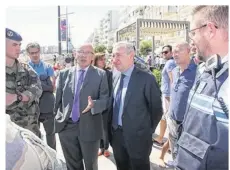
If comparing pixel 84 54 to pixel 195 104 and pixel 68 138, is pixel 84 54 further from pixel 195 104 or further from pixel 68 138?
pixel 195 104

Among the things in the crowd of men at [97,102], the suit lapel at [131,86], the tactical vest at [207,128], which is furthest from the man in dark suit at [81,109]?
the tactical vest at [207,128]

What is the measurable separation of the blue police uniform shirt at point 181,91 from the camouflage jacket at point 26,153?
6.22 feet

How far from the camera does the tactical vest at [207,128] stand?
49.4 inches

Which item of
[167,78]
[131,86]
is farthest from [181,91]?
[167,78]

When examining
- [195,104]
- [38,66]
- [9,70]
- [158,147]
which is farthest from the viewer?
[158,147]

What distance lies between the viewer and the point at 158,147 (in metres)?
4.49

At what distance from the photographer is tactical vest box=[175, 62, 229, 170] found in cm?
126

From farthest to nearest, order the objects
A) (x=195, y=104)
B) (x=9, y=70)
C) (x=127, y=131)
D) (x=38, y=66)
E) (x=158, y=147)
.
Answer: (x=158, y=147)
(x=38, y=66)
(x=127, y=131)
(x=9, y=70)
(x=195, y=104)

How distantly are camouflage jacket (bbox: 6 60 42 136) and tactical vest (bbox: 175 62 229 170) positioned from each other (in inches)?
58.6

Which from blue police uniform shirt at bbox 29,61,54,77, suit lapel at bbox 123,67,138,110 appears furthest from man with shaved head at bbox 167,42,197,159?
blue police uniform shirt at bbox 29,61,54,77

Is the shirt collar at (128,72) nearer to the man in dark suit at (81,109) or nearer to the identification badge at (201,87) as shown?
the man in dark suit at (81,109)

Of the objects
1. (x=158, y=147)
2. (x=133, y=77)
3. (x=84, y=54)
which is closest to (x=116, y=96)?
(x=133, y=77)

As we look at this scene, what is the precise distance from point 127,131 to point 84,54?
88 cm

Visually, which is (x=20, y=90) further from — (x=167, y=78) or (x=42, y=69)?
(x=167, y=78)
